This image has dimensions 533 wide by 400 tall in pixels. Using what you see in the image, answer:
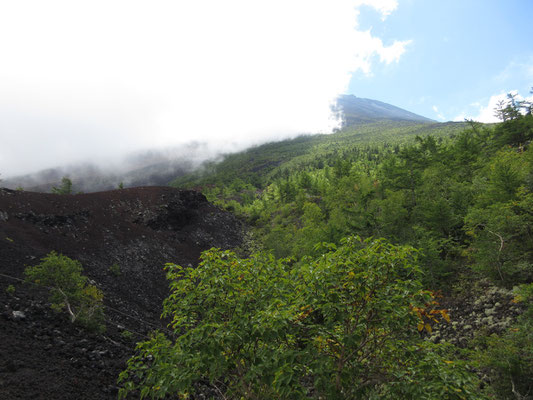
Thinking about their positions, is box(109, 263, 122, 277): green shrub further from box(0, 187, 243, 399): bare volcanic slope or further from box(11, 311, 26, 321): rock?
box(11, 311, 26, 321): rock

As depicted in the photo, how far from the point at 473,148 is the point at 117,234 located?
39.4 metres

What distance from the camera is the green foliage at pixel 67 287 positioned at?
10211 millimetres

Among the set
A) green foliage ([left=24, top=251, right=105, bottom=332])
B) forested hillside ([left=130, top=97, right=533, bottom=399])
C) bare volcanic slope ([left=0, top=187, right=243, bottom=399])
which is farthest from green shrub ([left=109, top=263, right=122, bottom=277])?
forested hillside ([left=130, top=97, right=533, bottom=399])

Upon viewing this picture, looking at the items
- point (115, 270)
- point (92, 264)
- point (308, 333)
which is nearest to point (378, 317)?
point (308, 333)

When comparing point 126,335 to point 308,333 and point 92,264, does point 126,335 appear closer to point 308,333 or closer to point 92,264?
point 92,264

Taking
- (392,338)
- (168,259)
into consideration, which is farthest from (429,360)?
(168,259)

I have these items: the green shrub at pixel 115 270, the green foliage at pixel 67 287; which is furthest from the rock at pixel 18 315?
the green shrub at pixel 115 270

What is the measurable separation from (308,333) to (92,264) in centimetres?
2153

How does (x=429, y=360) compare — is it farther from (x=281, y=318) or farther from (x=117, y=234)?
(x=117, y=234)

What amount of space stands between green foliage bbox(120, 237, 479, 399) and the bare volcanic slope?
6.69 metres

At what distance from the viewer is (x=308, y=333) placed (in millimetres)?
3799

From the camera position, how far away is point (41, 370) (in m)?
7.88

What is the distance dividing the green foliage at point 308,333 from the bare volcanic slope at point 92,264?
6685 mm

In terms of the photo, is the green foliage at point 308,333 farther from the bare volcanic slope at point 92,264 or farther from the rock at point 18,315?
the rock at point 18,315
